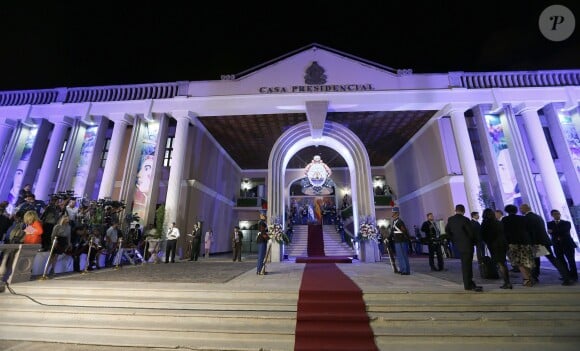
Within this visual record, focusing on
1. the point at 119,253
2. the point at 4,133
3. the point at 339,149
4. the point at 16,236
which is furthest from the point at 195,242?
the point at 4,133

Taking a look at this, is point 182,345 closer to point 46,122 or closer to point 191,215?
point 191,215

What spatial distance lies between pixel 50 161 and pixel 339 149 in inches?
614

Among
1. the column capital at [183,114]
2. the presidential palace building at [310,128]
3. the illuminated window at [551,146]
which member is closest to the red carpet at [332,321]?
the presidential palace building at [310,128]

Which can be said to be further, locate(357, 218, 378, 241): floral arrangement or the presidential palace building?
the presidential palace building

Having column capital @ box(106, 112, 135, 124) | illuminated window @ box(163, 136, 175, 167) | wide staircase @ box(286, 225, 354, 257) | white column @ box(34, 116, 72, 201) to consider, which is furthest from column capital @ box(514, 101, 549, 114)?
white column @ box(34, 116, 72, 201)

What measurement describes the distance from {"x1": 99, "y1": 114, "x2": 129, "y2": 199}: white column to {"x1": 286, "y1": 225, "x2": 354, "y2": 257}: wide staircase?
9.59 metres

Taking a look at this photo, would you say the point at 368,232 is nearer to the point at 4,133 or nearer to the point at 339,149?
the point at 339,149

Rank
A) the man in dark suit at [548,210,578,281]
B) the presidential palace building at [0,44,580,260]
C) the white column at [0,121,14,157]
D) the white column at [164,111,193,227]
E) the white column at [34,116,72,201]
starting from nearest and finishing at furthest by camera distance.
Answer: the man in dark suit at [548,210,578,281] → the white column at [164,111,193,227] → the presidential palace building at [0,44,580,260] → the white column at [34,116,72,201] → the white column at [0,121,14,157]

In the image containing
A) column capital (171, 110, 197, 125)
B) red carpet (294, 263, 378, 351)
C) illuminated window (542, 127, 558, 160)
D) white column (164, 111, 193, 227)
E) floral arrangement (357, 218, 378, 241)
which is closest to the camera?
red carpet (294, 263, 378, 351)

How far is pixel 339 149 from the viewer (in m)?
13.6

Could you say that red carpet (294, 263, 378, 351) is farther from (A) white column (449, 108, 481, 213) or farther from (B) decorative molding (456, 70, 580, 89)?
(B) decorative molding (456, 70, 580, 89)

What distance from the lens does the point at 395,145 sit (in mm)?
16812

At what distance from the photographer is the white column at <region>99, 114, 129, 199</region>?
1152cm

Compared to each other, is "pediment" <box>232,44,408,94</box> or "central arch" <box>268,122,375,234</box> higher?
"pediment" <box>232,44,408,94</box>
